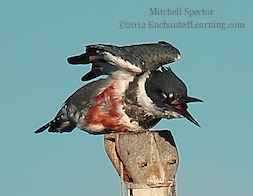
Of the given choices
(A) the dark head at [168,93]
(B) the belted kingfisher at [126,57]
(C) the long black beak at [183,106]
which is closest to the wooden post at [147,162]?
(C) the long black beak at [183,106]

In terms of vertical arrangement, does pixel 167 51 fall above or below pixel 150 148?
above

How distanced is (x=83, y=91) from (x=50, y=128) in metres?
0.97

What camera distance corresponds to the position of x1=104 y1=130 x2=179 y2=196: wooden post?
5512 millimetres

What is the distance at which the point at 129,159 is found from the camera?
18.3 feet

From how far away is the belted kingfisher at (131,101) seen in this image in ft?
21.7

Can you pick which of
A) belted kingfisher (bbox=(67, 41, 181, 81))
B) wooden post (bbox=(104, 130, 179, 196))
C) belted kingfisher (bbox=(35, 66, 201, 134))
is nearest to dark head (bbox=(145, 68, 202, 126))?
belted kingfisher (bbox=(35, 66, 201, 134))

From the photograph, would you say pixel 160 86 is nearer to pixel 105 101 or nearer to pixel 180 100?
pixel 180 100

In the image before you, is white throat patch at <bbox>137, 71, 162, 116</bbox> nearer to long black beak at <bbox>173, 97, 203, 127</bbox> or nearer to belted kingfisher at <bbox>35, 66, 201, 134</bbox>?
belted kingfisher at <bbox>35, 66, 201, 134</bbox>

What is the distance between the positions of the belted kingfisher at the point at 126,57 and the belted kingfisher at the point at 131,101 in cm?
16

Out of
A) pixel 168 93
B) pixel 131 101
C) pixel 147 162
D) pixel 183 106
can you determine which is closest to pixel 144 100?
pixel 131 101

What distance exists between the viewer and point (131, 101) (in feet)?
22.5

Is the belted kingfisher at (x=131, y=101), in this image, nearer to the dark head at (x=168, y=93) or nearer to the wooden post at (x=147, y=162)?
the dark head at (x=168, y=93)

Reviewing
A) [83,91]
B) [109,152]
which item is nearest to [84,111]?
[83,91]

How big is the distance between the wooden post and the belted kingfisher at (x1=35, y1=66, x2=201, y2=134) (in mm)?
889
